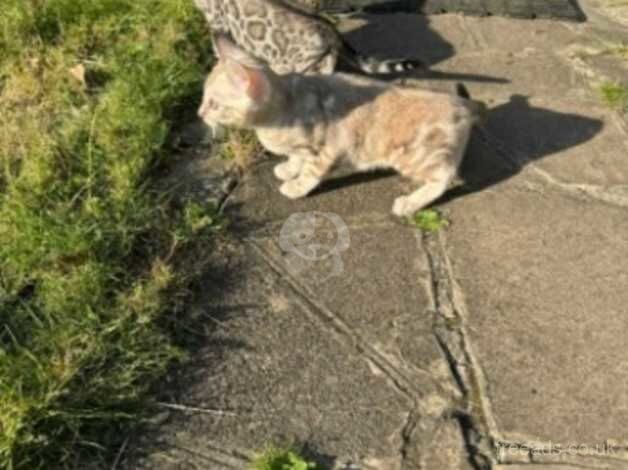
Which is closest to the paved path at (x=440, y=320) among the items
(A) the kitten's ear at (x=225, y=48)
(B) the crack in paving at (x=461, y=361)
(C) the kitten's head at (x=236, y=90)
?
(B) the crack in paving at (x=461, y=361)

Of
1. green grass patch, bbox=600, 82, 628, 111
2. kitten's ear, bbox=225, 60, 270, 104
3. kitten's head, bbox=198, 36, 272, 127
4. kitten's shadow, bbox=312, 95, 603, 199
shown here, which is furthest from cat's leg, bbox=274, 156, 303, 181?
green grass patch, bbox=600, 82, 628, 111

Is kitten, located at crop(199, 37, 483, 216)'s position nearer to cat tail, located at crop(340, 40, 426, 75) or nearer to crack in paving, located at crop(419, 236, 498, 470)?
crack in paving, located at crop(419, 236, 498, 470)

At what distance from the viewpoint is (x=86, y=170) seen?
13.0 feet

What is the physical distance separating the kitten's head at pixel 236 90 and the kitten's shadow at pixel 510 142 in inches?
23.9

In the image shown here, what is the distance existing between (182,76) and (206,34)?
0.61 meters

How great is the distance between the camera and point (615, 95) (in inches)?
188

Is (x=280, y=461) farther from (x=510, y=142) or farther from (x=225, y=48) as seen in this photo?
(x=510, y=142)

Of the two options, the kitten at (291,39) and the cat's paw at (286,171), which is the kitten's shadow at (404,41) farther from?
the cat's paw at (286,171)

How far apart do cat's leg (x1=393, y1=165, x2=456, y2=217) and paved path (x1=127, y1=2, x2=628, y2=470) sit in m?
0.08

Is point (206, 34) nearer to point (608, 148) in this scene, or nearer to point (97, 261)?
point (97, 261)

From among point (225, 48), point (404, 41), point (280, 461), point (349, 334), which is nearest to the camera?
point (280, 461)

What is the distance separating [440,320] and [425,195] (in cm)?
79

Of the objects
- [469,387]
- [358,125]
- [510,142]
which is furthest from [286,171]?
[469,387]

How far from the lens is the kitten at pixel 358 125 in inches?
152
